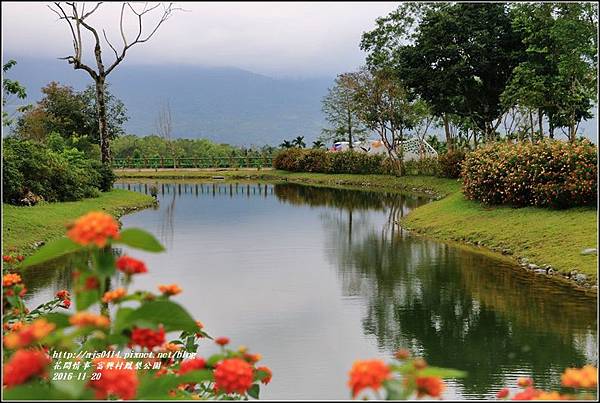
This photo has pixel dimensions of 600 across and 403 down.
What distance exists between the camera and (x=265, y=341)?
6391 millimetres

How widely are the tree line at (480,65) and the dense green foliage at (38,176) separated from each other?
11.3 m

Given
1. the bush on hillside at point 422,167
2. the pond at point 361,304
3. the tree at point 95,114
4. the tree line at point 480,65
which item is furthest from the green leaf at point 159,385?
the tree at point 95,114

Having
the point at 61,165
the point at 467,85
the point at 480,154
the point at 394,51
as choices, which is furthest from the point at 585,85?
the point at 61,165

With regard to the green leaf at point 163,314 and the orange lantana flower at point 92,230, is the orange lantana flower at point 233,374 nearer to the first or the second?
the green leaf at point 163,314

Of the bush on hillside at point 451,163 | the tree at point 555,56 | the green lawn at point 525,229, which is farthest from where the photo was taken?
the bush on hillside at point 451,163

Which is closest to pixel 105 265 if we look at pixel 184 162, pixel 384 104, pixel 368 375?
pixel 368 375

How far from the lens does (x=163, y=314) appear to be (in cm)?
201

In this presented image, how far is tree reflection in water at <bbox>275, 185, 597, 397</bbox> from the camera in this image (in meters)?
5.71

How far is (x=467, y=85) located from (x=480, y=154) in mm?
8996

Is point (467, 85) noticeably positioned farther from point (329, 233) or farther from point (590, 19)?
point (329, 233)

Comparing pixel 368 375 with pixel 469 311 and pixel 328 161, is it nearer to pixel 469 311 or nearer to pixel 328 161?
pixel 469 311

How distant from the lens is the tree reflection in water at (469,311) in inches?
225

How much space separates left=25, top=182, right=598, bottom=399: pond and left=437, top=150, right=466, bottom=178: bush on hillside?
376 inches

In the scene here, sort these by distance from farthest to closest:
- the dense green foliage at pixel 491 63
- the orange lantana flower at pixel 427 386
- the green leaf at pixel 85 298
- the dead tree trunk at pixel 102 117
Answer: the dead tree trunk at pixel 102 117
the dense green foliage at pixel 491 63
the green leaf at pixel 85 298
the orange lantana flower at pixel 427 386
